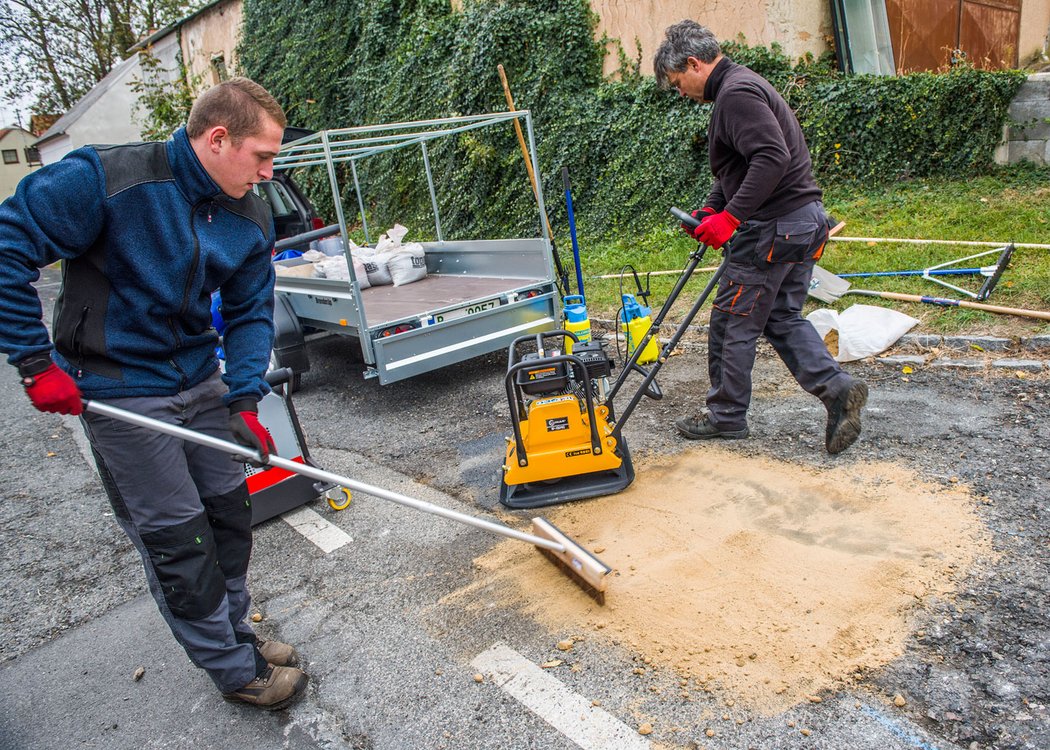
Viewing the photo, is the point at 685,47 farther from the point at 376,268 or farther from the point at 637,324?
the point at 376,268

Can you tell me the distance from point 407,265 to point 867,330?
171 inches

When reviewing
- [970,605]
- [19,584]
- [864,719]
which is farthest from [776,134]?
[19,584]

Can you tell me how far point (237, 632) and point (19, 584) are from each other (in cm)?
194

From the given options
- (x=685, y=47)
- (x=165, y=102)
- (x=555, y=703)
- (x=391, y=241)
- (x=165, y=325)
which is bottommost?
(x=555, y=703)

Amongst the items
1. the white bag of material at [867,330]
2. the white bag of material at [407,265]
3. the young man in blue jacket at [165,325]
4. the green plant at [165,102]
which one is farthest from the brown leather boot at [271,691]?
the green plant at [165,102]

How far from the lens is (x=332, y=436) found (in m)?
5.33

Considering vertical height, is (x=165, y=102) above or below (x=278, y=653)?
above

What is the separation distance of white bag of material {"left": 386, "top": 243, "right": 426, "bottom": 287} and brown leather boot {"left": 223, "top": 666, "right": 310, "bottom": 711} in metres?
5.05

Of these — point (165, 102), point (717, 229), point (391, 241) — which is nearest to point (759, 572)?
point (717, 229)

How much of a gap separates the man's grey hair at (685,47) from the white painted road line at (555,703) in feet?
9.77

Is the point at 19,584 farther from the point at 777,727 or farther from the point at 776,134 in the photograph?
the point at 776,134

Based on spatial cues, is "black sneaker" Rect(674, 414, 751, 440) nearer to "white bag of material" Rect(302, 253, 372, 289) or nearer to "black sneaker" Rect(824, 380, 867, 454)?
"black sneaker" Rect(824, 380, 867, 454)

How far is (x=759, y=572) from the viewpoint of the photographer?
287 centimetres

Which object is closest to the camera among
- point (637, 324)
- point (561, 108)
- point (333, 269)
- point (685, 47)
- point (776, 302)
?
point (685, 47)
